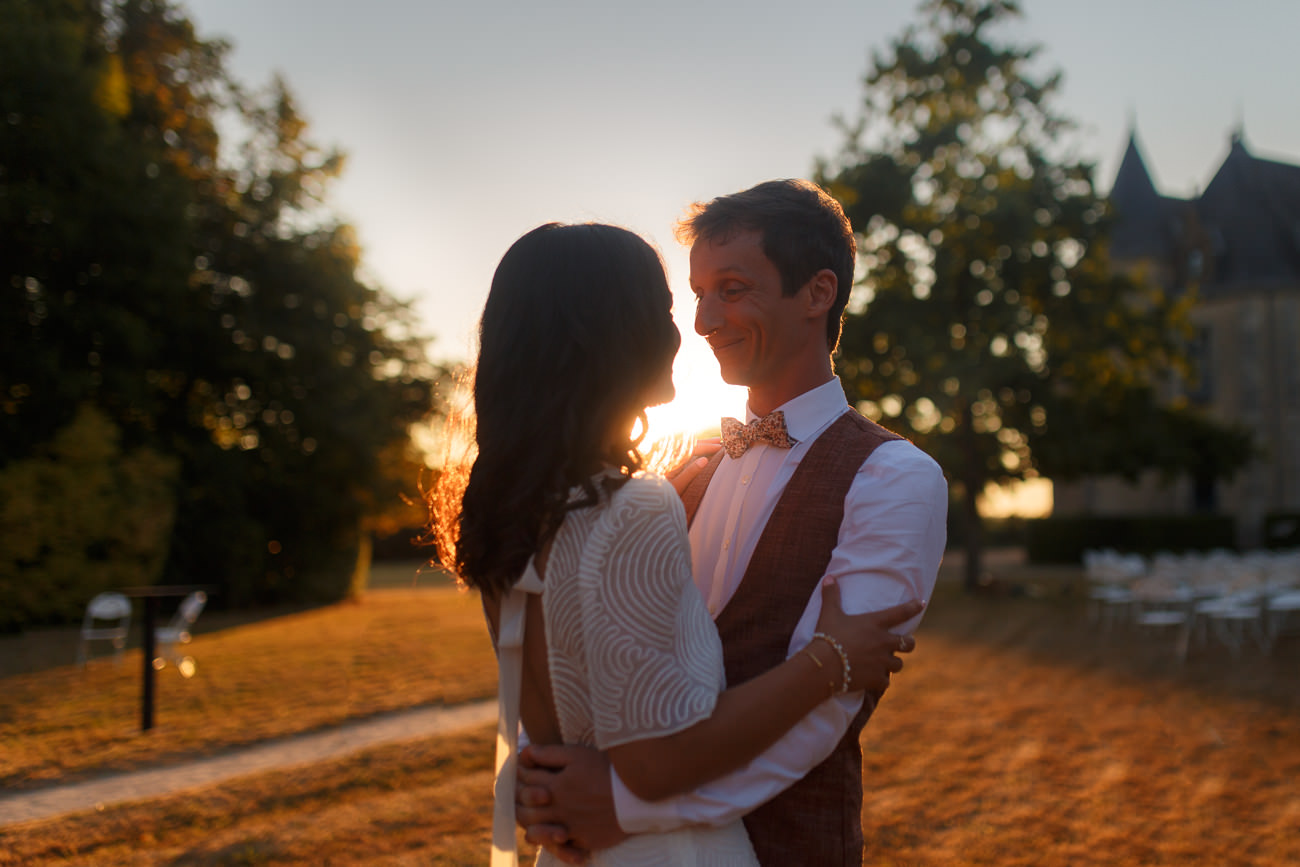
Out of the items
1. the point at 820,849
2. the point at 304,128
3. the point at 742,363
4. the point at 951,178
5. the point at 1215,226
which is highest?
the point at 1215,226

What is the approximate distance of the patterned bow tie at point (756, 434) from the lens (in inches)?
82.7

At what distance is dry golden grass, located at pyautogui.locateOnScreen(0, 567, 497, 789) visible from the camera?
7.92 metres

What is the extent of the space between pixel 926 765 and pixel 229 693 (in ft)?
24.5

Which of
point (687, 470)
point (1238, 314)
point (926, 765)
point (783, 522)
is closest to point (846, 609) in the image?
point (783, 522)

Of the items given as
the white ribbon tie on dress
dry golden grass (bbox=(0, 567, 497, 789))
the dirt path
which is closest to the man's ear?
the white ribbon tie on dress

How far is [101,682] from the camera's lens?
11.1 metres

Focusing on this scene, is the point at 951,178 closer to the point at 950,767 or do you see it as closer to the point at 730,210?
the point at 950,767

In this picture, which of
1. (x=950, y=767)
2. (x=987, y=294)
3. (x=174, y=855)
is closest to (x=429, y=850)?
(x=174, y=855)

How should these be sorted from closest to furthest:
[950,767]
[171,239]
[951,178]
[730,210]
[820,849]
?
[820,849]
[730,210]
[950,767]
[171,239]
[951,178]

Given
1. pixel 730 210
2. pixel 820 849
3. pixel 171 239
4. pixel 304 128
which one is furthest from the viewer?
pixel 304 128

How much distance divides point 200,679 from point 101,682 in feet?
3.43

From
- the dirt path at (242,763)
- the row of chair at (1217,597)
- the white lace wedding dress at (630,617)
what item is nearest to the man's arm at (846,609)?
the white lace wedding dress at (630,617)

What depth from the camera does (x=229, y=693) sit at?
10484 mm

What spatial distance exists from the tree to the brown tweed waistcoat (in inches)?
702
